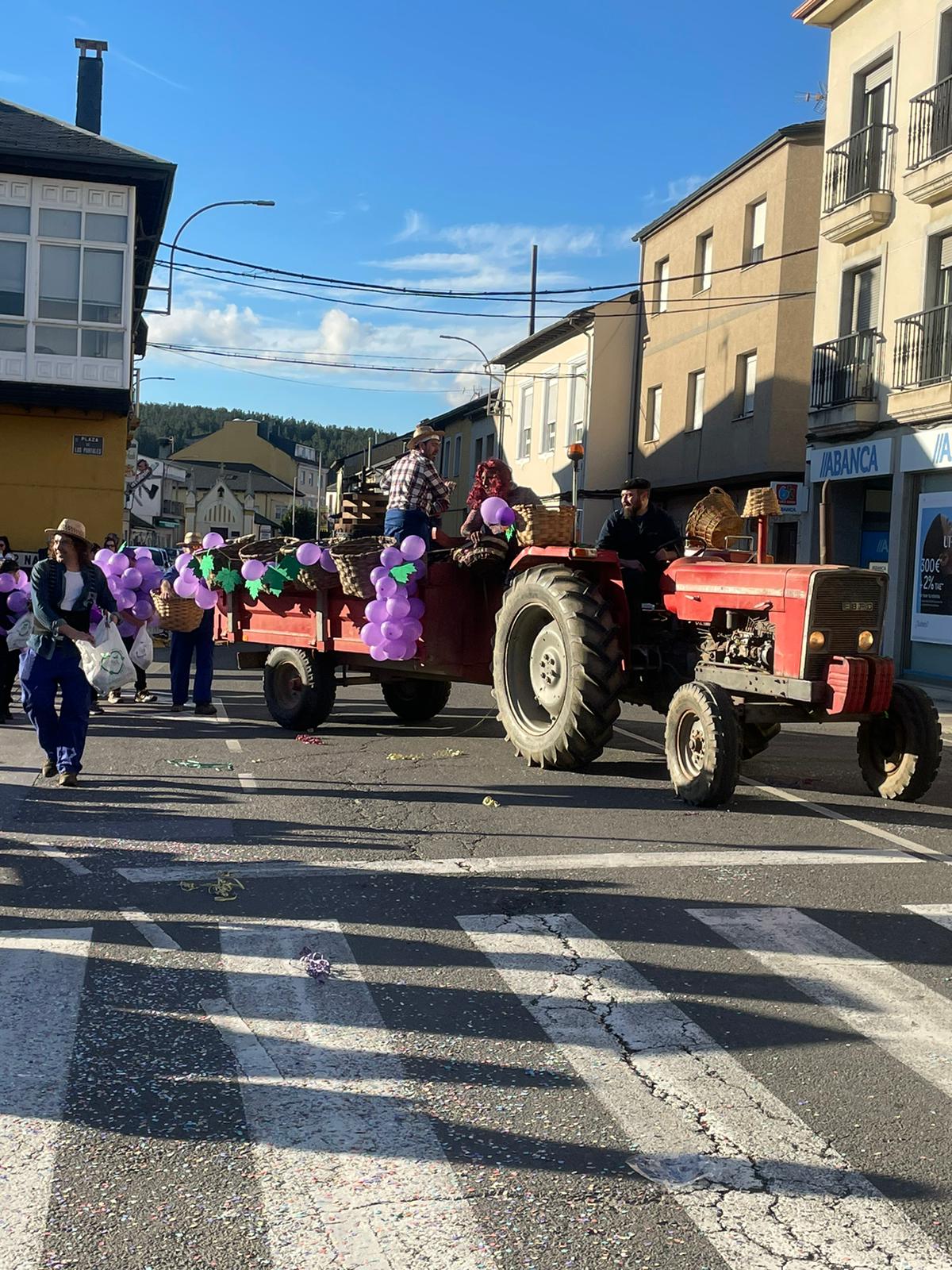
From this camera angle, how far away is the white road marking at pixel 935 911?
5781 millimetres

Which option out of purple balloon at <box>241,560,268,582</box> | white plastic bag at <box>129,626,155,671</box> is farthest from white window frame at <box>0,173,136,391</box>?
purple balloon at <box>241,560,268,582</box>

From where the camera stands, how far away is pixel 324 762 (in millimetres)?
10102

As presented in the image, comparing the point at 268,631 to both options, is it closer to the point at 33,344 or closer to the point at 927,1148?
the point at 927,1148

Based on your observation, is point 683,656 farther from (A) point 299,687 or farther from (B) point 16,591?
(B) point 16,591

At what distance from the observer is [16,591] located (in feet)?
42.2

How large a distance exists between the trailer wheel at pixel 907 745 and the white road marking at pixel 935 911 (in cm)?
266

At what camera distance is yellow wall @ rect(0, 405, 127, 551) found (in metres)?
28.7

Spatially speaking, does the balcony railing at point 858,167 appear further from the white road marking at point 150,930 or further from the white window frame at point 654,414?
the white road marking at point 150,930

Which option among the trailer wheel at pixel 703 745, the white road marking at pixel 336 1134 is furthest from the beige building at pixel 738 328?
the white road marking at pixel 336 1134

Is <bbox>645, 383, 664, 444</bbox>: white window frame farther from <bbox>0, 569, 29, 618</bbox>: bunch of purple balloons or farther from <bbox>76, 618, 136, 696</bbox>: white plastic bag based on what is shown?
<bbox>76, 618, 136, 696</bbox>: white plastic bag

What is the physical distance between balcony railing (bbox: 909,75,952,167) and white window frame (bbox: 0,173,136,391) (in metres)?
16.2

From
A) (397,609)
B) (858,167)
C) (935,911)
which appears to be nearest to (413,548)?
(397,609)

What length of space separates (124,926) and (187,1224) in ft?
8.49

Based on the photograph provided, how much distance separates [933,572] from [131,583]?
12628 mm
